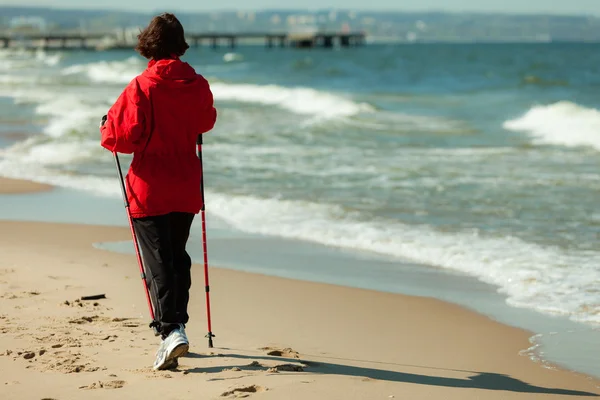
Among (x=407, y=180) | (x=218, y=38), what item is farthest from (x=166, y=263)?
(x=218, y=38)

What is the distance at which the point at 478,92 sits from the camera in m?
37.3

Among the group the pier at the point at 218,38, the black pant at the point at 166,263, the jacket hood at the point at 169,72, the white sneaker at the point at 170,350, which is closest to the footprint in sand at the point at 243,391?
the white sneaker at the point at 170,350

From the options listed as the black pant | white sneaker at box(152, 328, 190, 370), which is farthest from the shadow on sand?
the black pant

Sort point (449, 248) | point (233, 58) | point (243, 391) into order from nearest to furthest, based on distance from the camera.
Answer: point (243, 391) → point (449, 248) → point (233, 58)

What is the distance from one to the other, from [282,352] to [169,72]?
1548 mm

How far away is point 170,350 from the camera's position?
14.6 ft

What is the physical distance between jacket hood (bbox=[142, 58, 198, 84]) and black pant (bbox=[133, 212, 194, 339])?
64 centimetres

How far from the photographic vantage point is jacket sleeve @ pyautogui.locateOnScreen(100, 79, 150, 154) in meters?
4.38

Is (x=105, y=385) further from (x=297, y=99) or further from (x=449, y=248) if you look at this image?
(x=297, y=99)

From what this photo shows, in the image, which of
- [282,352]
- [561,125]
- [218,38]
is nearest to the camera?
[282,352]

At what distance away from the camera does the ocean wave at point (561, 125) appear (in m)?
18.8

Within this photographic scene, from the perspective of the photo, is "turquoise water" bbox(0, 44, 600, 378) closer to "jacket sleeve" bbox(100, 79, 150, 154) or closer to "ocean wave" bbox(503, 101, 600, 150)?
"ocean wave" bbox(503, 101, 600, 150)

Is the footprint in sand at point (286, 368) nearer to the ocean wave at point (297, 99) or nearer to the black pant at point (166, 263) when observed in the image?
the black pant at point (166, 263)

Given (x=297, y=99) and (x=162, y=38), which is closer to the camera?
(x=162, y=38)
